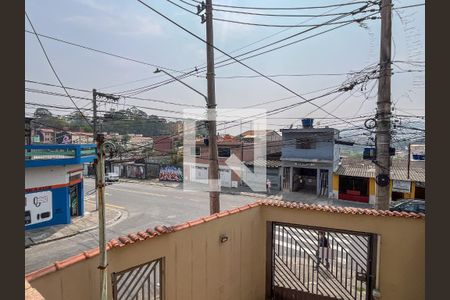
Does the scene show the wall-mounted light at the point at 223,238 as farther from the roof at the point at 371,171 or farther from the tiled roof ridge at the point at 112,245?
the roof at the point at 371,171

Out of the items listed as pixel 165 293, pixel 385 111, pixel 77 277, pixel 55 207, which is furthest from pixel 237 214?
pixel 55 207

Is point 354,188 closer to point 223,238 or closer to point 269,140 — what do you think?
point 269,140

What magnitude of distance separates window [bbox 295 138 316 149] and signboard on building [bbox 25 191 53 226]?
→ 19.3 metres

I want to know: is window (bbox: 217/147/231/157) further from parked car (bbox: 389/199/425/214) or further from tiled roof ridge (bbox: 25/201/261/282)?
tiled roof ridge (bbox: 25/201/261/282)

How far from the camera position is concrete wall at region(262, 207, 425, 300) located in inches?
235

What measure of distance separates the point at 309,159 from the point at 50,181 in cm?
1963

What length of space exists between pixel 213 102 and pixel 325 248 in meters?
5.82

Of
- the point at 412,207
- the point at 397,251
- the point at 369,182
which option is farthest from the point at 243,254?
the point at 369,182

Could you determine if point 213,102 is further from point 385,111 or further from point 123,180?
point 123,180

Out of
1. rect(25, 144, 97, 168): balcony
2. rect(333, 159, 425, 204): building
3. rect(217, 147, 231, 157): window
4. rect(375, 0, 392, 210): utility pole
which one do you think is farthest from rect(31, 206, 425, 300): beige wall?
rect(217, 147, 231, 157): window

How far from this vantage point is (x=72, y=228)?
15.9 metres

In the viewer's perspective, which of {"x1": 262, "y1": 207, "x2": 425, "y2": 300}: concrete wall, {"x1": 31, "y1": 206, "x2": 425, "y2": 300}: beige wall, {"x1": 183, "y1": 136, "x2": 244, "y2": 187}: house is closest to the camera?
{"x1": 31, "y1": 206, "x2": 425, "y2": 300}: beige wall

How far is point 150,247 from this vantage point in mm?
4688

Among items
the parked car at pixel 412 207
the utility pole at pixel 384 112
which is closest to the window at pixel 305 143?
the parked car at pixel 412 207
